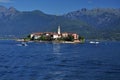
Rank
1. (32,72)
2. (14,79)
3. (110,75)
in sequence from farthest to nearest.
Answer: (32,72) → (110,75) → (14,79)

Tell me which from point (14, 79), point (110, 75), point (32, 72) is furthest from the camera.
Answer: point (32, 72)

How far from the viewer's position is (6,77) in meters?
57.3

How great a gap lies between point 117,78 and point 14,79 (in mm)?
16326

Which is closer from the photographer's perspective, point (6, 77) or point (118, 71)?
point (6, 77)

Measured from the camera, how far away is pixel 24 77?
5750 centimetres

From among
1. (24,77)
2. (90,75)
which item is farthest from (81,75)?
(24,77)

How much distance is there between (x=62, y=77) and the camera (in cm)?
5797

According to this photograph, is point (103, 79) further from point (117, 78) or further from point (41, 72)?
point (41, 72)

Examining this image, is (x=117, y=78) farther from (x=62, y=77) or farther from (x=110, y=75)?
(x=62, y=77)

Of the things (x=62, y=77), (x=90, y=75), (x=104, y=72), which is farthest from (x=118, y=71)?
(x=62, y=77)

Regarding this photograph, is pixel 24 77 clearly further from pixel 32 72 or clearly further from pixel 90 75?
pixel 90 75

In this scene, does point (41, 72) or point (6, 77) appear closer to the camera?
point (6, 77)

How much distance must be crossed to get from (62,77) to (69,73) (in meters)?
5.10

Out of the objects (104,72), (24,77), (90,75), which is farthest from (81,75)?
(24,77)
